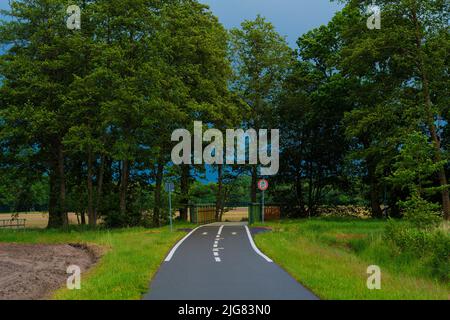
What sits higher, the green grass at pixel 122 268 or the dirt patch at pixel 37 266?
the green grass at pixel 122 268

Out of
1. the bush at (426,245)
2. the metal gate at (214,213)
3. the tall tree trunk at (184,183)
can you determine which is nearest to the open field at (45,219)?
the tall tree trunk at (184,183)

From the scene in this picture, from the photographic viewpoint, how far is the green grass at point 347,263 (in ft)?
33.6

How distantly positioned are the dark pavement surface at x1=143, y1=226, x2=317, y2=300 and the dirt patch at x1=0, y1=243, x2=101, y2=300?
2472 millimetres

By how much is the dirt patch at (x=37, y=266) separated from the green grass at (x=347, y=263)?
18.6ft

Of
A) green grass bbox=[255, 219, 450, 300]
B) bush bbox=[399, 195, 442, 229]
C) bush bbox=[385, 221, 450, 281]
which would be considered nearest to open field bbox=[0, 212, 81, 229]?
green grass bbox=[255, 219, 450, 300]

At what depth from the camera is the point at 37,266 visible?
51.3 ft

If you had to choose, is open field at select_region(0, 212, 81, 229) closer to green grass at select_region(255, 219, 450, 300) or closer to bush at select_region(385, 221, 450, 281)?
green grass at select_region(255, 219, 450, 300)

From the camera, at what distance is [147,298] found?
9.55 metres

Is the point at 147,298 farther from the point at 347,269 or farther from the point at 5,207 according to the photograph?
the point at 5,207

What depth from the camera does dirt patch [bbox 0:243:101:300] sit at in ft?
36.4

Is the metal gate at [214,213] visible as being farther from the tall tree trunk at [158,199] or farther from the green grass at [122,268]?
the green grass at [122,268]

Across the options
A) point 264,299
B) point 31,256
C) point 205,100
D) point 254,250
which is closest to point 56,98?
point 205,100

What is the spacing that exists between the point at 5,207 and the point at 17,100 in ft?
242

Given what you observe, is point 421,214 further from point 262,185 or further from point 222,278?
point 262,185
